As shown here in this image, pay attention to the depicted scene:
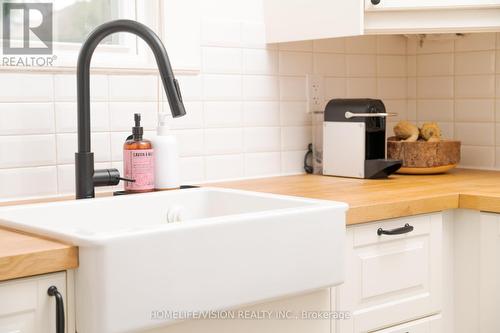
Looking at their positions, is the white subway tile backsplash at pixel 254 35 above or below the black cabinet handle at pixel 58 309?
above

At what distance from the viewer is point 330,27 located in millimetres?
2260

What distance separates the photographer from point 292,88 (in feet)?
8.25

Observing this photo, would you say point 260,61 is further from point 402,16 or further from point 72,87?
point 72,87

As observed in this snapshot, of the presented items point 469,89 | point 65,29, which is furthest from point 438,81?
point 65,29

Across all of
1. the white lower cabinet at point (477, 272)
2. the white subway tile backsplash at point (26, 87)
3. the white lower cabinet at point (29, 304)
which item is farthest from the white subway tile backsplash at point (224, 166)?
the white lower cabinet at point (29, 304)

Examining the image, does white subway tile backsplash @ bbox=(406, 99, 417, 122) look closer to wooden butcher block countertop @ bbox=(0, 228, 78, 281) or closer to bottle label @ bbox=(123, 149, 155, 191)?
bottle label @ bbox=(123, 149, 155, 191)

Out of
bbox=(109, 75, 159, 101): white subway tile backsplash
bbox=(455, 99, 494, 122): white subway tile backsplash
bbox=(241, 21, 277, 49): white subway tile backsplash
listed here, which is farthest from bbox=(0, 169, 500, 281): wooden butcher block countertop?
bbox=(241, 21, 277, 49): white subway tile backsplash

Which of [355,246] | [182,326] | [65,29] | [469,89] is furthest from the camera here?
[469,89]

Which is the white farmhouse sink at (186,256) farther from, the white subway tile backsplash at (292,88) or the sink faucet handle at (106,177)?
the white subway tile backsplash at (292,88)

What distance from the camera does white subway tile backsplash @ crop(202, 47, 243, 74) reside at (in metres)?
2.28

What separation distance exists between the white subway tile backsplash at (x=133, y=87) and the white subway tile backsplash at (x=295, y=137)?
0.53 m

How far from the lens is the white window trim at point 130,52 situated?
204 cm

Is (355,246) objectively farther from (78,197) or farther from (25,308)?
(25,308)

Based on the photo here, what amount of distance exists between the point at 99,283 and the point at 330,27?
4.16 feet
